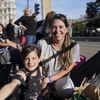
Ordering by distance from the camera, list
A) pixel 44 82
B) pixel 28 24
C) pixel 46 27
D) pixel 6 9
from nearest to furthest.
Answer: pixel 44 82 → pixel 46 27 → pixel 28 24 → pixel 6 9

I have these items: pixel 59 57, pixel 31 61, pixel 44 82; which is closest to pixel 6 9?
pixel 59 57

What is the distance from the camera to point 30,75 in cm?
462

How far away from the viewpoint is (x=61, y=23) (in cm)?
532

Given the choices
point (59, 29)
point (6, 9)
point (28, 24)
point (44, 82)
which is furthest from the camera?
point (6, 9)

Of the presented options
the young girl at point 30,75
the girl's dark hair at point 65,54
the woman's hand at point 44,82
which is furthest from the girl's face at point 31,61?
the girl's dark hair at point 65,54

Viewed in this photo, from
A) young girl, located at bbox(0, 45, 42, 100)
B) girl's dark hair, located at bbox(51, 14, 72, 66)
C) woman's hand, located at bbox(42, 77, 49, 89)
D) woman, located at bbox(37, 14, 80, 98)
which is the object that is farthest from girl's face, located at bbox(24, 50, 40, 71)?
girl's dark hair, located at bbox(51, 14, 72, 66)

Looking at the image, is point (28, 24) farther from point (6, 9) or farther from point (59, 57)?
point (6, 9)

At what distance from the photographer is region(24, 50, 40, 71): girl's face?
4652 mm

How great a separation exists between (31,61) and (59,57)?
0.73m

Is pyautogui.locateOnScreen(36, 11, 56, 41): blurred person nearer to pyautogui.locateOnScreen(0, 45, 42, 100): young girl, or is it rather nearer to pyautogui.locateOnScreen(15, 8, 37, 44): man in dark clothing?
pyautogui.locateOnScreen(15, 8, 37, 44): man in dark clothing

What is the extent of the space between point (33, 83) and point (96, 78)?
3.50 feet

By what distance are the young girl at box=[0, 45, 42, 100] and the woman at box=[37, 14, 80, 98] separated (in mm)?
486

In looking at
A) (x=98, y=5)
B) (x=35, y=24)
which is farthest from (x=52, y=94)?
(x=98, y=5)

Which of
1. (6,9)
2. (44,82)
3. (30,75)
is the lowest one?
(6,9)
